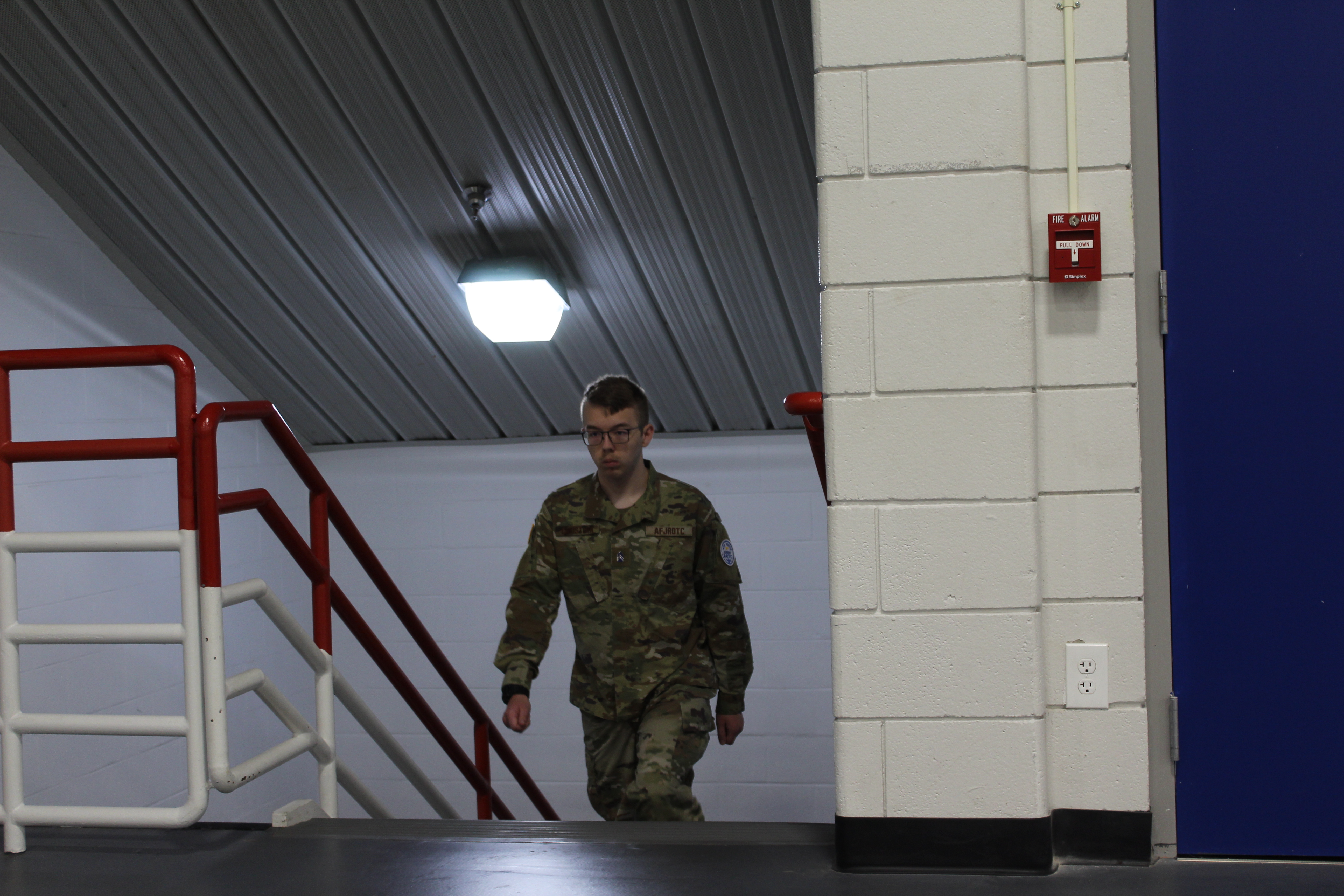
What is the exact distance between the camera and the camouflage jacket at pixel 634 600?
2.86m

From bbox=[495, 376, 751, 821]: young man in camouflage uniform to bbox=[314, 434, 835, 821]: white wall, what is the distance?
1.97m

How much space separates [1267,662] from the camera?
6.29ft

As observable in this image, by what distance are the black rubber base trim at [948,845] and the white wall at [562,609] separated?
2.88m

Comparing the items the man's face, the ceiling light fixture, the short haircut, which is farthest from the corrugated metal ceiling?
the man's face

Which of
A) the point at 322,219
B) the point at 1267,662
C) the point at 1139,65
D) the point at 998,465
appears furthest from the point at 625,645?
the point at 322,219

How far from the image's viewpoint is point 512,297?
3.81m

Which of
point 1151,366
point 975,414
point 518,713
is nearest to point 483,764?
point 518,713

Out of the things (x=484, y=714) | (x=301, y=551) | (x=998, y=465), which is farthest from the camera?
(x=484, y=714)

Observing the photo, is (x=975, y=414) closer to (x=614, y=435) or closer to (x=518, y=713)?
(x=614, y=435)

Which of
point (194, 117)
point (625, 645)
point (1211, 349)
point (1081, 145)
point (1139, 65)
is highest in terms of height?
point (194, 117)

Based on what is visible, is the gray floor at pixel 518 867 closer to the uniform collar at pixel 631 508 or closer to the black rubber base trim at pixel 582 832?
the black rubber base trim at pixel 582 832

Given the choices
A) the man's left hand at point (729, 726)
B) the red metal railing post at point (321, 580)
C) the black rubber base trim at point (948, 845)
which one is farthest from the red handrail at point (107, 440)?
the man's left hand at point (729, 726)

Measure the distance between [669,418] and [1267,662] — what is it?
315cm

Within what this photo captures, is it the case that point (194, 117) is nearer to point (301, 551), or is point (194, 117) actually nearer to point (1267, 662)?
point (301, 551)
